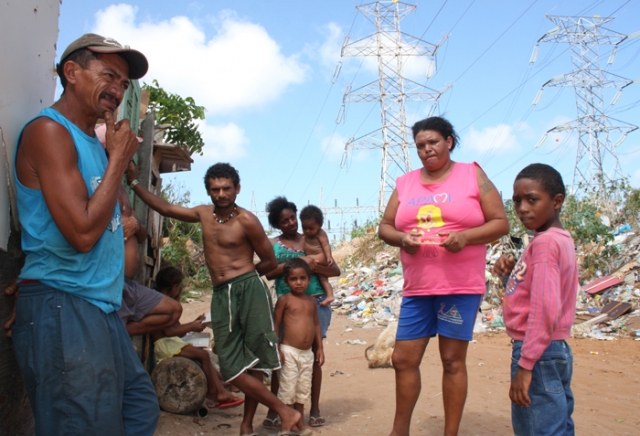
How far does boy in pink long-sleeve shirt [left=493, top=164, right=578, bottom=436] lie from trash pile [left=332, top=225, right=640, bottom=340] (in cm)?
639

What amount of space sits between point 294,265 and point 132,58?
7.34ft

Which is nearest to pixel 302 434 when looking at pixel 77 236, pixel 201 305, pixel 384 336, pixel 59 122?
pixel 77 236

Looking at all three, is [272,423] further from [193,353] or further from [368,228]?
[368,228]

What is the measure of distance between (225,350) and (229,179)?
3.95 ft

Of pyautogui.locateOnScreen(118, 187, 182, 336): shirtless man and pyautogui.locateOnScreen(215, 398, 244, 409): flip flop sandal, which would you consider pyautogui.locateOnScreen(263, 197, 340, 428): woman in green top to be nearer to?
pyautogui.locateOnScreen(215, 398, 244, 409): flip flop sandal

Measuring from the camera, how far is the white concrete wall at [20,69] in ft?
7.27

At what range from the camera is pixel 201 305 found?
12.9 meters

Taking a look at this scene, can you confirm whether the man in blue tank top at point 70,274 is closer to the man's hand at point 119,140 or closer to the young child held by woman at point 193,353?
the man's hand at point 119,140

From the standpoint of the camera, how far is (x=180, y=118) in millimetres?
5430

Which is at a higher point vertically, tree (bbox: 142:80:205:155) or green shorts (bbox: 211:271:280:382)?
tree (bbox: 142:80:205:155)

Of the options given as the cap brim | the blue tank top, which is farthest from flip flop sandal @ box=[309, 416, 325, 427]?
the cap brim

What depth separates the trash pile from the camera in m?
8.60

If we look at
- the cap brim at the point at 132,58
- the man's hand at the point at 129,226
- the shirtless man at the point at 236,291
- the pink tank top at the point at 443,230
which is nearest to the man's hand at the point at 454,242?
the pink tank top at the point at 443,230

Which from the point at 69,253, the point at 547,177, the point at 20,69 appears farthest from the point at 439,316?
the point at 20,69
